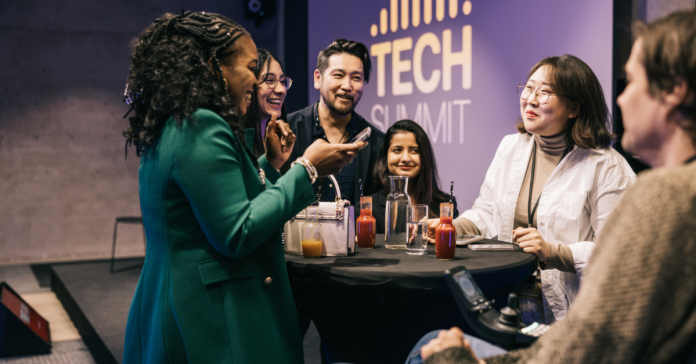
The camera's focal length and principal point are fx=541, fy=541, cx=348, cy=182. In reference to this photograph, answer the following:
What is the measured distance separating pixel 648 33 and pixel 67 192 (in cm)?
691

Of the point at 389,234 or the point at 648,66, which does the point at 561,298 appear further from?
the point at 648,66

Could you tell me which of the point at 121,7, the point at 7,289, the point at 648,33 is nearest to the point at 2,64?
the point at 121,7

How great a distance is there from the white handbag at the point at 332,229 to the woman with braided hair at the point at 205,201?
0.35 metres

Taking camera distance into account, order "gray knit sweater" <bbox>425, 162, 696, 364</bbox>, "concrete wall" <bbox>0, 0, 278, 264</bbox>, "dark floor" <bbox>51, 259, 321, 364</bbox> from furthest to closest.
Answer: "concrete wall" <bbox>0, 0, 278, 264</bbox> < "dark floor" <bbox>51, 259, 321, 364</bbox> < "gray knit sweater" <bbox>425, 162, 696, 364</bbox>

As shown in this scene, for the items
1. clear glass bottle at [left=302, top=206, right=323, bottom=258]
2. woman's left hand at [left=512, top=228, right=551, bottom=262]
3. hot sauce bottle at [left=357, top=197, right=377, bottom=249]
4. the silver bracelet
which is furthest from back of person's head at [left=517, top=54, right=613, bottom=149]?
the silver bracelet

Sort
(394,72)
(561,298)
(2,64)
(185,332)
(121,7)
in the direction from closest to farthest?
(185,332) < (561,298) < (394,72) < (2,64) < (121,7)

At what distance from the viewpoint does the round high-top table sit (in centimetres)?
153

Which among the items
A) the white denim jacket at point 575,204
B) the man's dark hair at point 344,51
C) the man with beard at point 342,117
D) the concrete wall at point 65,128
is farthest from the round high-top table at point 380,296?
the concrete wall at point 65,128

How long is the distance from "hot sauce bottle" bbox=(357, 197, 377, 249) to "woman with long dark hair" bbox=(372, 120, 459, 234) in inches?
26.5

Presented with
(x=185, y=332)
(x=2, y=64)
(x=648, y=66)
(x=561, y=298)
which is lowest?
(x=561, y=298)

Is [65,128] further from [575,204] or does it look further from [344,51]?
[575,204]

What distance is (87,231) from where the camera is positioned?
6641mm

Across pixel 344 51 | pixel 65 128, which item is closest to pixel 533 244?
pixel 344 51

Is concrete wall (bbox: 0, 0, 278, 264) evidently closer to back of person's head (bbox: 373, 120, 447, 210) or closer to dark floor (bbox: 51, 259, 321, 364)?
dark floor (bbox: 51, 259, 321, 364)
